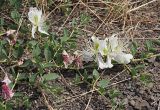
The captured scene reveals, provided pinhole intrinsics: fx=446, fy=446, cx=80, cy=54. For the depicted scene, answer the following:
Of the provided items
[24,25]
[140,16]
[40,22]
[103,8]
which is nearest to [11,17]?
[24,25]


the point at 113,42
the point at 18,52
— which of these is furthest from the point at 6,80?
the point at 113,42

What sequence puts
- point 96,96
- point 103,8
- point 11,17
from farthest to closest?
point 103,8
point 11,17
point 96,96

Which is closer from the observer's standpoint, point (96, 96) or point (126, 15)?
point (96, 96)

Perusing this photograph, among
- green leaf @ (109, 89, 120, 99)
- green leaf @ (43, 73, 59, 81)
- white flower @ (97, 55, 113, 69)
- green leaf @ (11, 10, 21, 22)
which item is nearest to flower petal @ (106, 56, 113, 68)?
white flower @ (97, 55, 113, 69)

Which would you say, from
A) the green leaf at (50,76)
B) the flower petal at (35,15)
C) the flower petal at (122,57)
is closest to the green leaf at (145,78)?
the flower petal at (122,57)

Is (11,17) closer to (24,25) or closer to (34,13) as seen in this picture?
(24,25)

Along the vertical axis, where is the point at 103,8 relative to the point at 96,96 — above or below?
above
